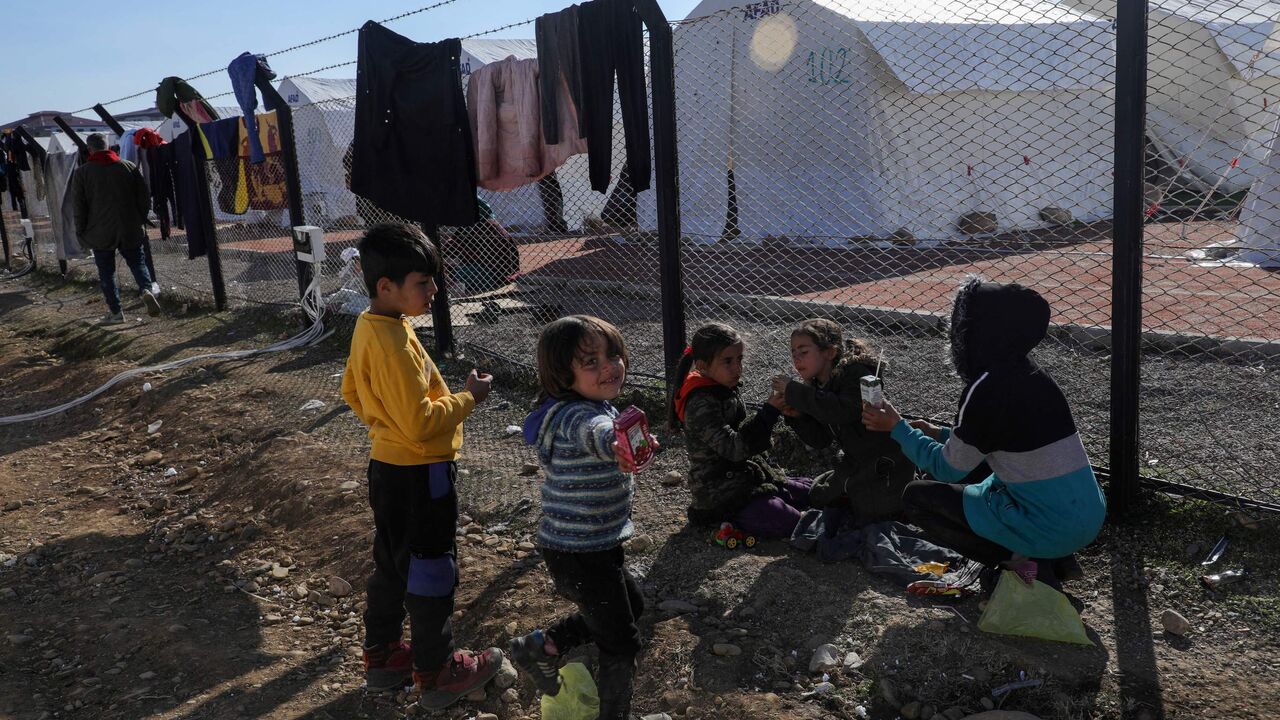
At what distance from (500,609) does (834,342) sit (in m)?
1.61

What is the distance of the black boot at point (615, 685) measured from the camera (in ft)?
8.86

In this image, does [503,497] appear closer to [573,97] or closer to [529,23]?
[573,97]

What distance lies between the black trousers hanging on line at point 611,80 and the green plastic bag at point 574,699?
278 cm

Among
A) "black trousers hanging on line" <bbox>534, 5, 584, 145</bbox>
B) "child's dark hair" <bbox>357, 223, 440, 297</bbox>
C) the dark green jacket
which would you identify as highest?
the dark green jacket

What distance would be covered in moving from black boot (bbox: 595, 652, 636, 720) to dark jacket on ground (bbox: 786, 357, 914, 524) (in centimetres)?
123

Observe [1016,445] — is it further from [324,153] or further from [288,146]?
[324,153]

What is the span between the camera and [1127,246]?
341cm

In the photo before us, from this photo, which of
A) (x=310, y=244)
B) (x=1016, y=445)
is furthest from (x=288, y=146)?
(x=1016, y=445)

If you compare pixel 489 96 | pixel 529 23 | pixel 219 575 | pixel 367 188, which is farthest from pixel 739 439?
pixel 367 188

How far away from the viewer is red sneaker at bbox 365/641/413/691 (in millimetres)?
3070

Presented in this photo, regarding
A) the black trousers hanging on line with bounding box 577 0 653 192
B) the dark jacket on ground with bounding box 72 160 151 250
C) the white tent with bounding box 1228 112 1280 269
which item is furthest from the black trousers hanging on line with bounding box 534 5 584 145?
the white tent with bounding box 1228 112 1280 269

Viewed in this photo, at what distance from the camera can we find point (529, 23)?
17.6 feet

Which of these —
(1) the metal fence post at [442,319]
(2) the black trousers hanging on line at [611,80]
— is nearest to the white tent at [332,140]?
(1) the metal fence post at [442,319]

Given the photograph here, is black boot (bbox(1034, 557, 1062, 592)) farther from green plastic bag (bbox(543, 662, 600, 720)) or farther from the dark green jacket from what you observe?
the dark green jacket
